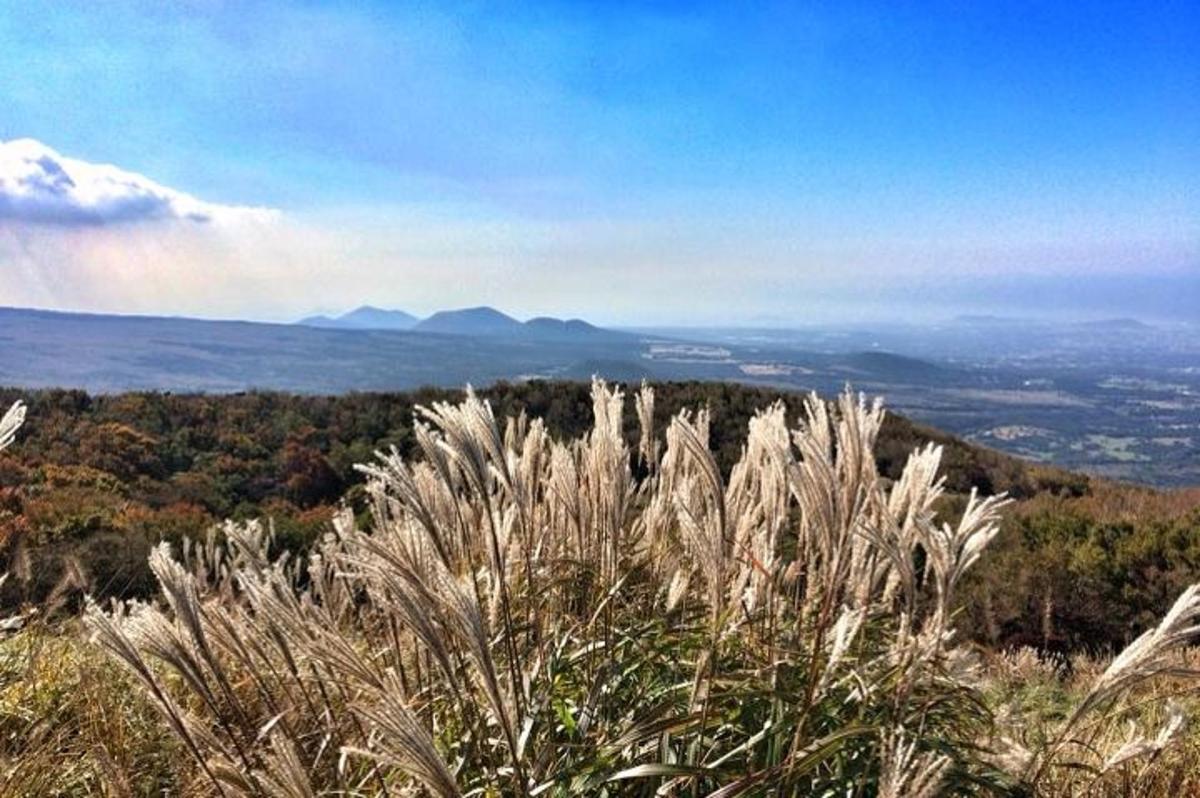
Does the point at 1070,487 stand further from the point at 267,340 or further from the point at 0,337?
the point at 267,340

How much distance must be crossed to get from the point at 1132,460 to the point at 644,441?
3196 inches

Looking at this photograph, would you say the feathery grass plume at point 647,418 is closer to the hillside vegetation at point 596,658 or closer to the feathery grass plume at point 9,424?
the hillside vegetation at point 596,658

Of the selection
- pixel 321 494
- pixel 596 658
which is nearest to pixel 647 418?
pixel 596 658

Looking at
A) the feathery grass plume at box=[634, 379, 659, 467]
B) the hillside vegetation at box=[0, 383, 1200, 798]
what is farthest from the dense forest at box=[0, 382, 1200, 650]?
the hillside vegetation at box=[0, 383, 1200, 798]

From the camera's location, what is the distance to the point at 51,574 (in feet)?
26.6

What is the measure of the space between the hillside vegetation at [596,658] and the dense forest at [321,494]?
0.67 metres

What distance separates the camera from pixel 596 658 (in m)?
2.48

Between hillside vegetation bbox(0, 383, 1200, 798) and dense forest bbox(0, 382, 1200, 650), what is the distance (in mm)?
670

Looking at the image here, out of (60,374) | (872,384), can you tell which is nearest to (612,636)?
(60,374)

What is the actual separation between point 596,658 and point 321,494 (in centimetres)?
1511

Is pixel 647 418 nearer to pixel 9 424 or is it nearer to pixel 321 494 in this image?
pixel 9 424

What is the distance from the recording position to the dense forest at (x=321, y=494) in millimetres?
8633

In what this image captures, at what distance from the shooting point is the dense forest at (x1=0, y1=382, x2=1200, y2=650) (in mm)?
8633

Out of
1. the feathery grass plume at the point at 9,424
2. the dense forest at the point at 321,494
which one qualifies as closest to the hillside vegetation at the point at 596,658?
the feathery grass plume at the point at 9,424
